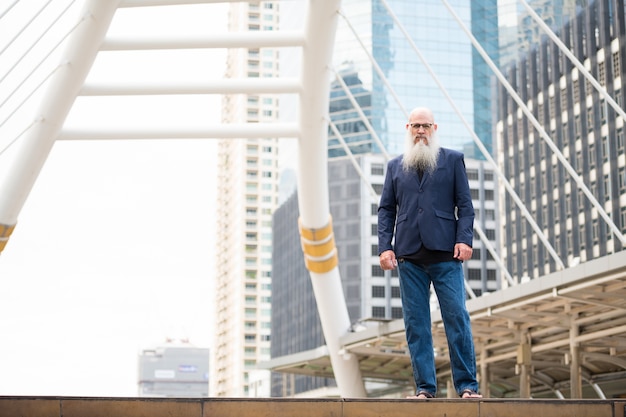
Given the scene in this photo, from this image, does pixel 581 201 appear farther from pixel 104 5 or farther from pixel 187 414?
pixel 187 414

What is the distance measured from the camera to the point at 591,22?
74.1 meters

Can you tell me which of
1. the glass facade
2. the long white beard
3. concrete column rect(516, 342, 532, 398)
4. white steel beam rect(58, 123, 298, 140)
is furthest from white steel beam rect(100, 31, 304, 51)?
the glass facade

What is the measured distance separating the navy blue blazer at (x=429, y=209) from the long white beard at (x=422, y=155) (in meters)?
0.04

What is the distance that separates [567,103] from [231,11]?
338ft

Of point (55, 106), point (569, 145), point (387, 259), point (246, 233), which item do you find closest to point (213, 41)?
point (55, 106)

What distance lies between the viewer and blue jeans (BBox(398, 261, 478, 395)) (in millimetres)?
6574

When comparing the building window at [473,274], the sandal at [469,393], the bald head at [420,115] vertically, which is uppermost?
the building window at [473,274]

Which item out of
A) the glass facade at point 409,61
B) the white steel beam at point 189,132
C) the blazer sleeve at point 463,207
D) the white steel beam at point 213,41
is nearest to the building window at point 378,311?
the glass facade at point 409,61

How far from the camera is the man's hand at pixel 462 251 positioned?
658 cm

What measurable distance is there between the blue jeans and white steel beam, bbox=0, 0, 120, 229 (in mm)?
8654

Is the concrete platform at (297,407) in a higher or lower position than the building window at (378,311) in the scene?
lower

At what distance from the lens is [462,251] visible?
661 centimetres

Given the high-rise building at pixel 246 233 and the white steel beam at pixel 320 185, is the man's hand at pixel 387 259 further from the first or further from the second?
the high-rise building at pixel 246 233

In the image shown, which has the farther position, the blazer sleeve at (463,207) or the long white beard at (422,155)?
the long white beard at (422,155)
